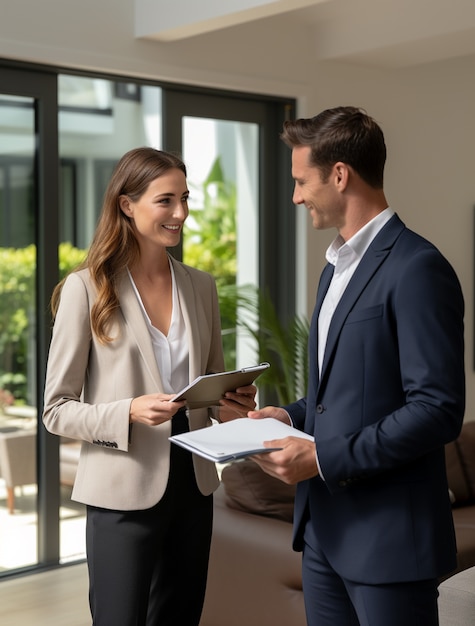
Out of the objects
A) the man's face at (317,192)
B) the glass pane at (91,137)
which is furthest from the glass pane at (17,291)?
the man's face at (317,192)

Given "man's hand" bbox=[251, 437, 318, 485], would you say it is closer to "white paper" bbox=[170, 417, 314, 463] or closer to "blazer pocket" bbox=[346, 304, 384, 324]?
"white paper" bbox=[170, 417, 314, 463]

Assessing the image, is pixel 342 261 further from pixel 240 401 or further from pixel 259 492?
pixel 259 492

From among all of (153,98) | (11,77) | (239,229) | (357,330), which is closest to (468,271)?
(239,229)

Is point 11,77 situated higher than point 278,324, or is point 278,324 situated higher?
point 11,77

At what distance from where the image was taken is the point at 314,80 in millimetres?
5461

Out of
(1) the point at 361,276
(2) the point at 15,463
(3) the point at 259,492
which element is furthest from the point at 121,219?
(2) the point at 15,463

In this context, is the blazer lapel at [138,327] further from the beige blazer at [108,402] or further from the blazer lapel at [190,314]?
the blazer lapel at [190,314]

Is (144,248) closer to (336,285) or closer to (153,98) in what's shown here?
(336,285)

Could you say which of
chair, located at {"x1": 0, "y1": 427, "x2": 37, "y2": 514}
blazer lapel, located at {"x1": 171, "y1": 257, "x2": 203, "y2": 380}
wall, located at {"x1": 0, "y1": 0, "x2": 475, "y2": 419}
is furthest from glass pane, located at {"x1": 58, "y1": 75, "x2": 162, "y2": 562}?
blazer lapel, located at {"x1": 171, "y1": 257, "x2": 203, "y2": 380}

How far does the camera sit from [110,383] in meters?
2.31

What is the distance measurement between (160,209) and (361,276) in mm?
757

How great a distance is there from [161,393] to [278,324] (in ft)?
9.65

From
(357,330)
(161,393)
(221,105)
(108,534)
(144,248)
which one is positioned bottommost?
(108,534)

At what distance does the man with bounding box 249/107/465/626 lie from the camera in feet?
5.53
